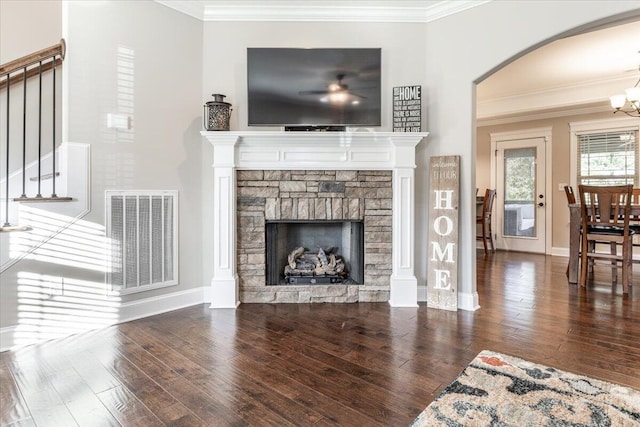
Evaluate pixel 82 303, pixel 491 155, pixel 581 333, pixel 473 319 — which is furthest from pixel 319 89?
pixel 491 155

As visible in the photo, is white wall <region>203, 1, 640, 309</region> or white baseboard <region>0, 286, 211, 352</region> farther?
white wall <region>203, 1, 640, 309</region>

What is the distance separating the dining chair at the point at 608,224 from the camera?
11.5ft

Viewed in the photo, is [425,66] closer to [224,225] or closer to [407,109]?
[407,109]

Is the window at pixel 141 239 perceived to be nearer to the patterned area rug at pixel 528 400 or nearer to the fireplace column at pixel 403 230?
the fireplace column at pixel 403 230

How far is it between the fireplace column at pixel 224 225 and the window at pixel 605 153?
18.9 ft

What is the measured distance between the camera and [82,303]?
2516 mm

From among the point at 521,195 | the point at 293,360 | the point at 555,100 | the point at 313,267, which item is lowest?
the point at 293,360

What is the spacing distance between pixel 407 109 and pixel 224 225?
1.97 metres

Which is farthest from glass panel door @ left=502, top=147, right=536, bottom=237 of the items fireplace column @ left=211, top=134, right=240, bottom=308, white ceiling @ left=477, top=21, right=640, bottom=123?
fireplace column @ left=211, top=134, right=240, bottom=308

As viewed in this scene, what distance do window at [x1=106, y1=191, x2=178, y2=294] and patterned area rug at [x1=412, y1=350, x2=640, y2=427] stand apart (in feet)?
7.79

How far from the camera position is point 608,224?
143 inches

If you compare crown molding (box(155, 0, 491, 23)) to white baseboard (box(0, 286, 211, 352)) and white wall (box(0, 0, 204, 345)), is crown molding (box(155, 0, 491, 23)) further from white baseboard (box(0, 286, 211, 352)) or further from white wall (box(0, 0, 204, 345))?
white baseboard (box(0, 286, 211, 352))

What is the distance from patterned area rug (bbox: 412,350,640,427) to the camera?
56.8 inches

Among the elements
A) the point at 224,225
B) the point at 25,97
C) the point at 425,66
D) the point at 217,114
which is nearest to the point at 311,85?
the point at 217,114
